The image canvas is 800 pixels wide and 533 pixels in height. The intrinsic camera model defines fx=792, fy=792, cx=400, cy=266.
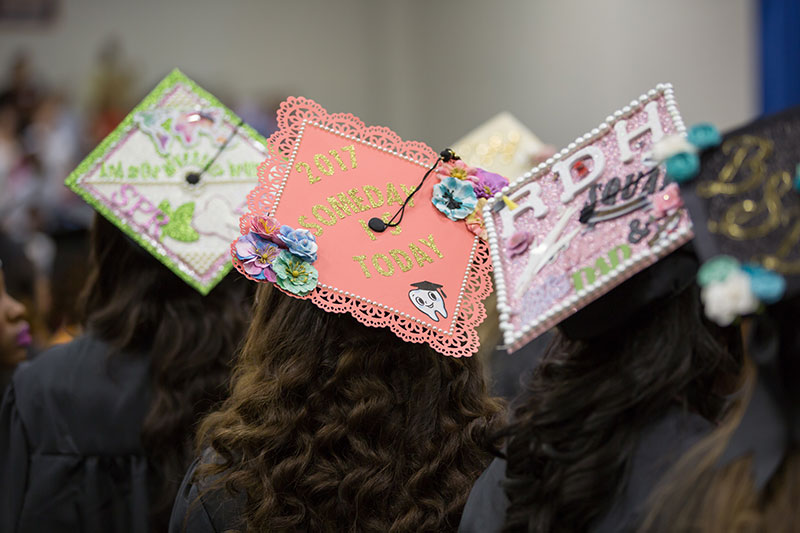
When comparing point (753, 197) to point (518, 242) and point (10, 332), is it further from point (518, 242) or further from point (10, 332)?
point (10, 332)

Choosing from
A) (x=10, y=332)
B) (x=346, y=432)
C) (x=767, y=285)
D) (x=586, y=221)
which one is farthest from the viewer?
(x=10, y=332)

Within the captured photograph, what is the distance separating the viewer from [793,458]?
0.86 metres

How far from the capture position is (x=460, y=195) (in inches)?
55.1

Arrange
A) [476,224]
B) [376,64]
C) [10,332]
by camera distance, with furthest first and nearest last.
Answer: [376,64] < [10,332] < [476,224]

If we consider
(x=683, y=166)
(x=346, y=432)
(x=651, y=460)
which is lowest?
(x=346, y=432)

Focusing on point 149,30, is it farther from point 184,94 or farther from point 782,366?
point 782,366

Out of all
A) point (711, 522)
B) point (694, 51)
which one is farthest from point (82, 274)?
point (694, 51)

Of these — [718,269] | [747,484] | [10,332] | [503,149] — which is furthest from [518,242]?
[503,149]

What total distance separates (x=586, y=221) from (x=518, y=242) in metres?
0.10

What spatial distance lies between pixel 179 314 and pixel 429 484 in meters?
0.86

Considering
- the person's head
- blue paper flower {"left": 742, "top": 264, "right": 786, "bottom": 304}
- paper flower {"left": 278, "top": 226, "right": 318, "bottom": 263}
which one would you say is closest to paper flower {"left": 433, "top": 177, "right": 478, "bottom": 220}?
paper flower {"left": 278, "top": 226, "right": 318, "bottom": 263}

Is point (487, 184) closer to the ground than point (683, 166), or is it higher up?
closer to the ground

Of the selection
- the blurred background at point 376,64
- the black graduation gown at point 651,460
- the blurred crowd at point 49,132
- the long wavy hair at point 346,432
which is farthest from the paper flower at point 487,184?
the blurred crowd at point 49,132

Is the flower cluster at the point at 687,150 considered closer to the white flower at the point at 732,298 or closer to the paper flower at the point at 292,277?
the white flower at the point at 732,298
